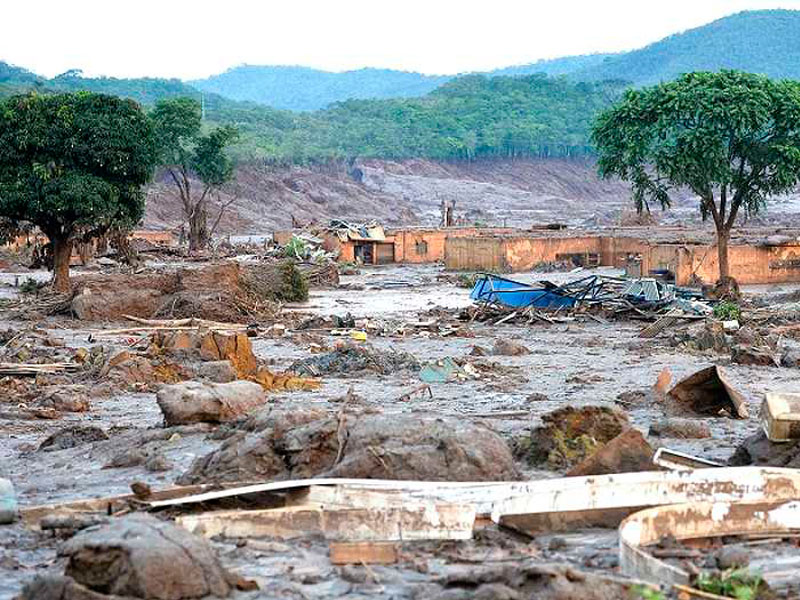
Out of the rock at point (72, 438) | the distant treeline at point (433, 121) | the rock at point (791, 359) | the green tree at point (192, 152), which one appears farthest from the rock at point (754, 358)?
the distant treeline at point (433, 121)

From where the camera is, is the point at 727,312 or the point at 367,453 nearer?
the point at 367,453

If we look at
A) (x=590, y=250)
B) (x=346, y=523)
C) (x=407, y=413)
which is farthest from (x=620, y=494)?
(x=590, y=250)

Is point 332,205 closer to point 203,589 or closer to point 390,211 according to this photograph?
point 390,211

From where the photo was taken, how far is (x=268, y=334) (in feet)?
83.0

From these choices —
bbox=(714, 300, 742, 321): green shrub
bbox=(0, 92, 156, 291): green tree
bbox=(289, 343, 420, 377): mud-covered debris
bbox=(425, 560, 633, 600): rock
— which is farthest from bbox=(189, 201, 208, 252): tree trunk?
bbox=(425, 560, 633, 600): rock

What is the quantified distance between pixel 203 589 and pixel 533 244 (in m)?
42.1

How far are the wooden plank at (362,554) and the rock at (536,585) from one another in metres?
0.80

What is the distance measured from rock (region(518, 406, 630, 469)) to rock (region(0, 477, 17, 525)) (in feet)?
12.5

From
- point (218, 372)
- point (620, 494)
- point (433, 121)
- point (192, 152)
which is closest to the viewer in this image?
point (620, 494)

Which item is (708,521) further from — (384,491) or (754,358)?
(754,358)

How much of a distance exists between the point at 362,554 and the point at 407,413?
11.3ft

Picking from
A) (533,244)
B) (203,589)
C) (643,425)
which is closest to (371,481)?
(203,589)

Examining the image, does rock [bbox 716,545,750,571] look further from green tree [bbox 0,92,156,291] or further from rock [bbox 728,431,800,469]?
green tree [bbox 0,92,156,291]

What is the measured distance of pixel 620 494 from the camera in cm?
827
